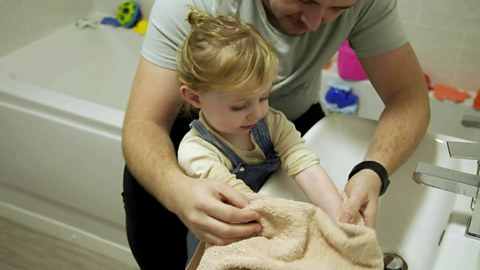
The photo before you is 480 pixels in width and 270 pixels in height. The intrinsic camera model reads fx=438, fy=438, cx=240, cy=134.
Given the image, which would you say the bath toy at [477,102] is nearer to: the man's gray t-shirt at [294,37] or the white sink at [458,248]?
the man's gray t-shirt at [294,37]

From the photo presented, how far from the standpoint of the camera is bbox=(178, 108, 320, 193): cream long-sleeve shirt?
0.67m

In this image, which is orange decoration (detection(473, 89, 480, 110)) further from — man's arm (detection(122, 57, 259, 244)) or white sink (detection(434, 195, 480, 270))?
man's arm (detection(122, 57, 259, 244))

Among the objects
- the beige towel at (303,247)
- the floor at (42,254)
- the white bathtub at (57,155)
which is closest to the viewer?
the beige towel at (303,247)

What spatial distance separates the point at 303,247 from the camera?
505 mm

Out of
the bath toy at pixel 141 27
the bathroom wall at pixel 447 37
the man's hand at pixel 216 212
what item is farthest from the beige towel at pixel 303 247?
the bath toy at pixel 141 27

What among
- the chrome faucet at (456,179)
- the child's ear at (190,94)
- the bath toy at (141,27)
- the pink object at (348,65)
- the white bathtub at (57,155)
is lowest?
the white bathtub at (57,155)

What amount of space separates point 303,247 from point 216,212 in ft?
0.43

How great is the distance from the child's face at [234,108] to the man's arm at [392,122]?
19 centimetres

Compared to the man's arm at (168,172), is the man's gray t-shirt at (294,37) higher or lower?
higher

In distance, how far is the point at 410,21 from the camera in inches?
59.4

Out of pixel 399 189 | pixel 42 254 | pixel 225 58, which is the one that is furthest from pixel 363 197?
pixel 42 254

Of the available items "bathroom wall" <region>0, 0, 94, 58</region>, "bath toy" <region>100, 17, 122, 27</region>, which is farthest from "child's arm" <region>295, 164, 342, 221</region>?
"bath toy" <region>100, 17, 122, 27</region>

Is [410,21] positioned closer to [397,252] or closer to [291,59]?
[291,59]

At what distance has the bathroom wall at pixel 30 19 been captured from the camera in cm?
154
